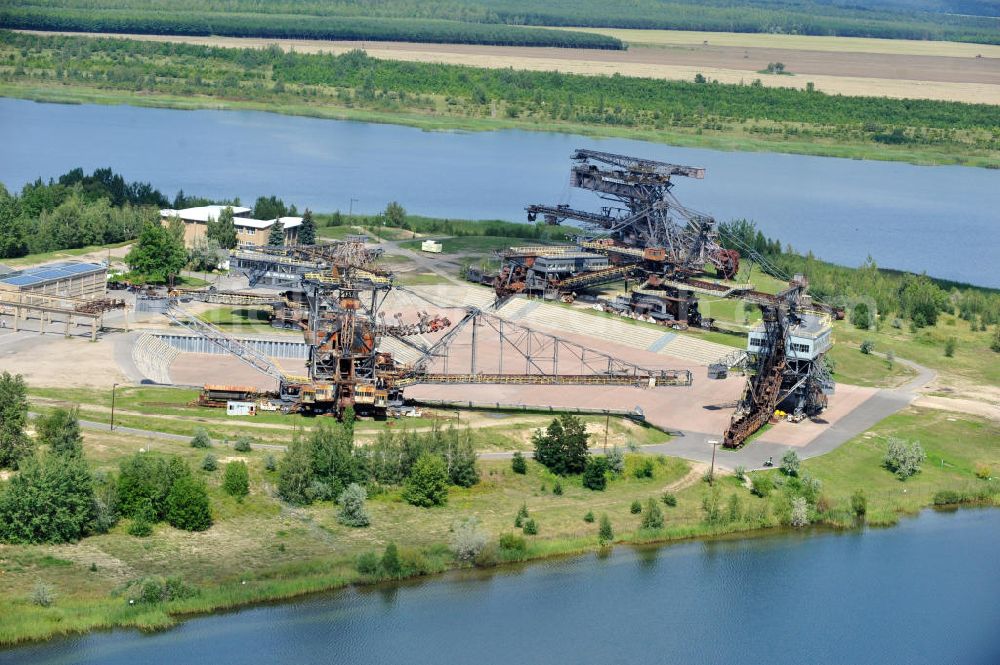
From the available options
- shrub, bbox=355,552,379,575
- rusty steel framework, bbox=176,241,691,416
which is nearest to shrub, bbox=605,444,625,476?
rusty steel framework, bbox=176,241,691,416

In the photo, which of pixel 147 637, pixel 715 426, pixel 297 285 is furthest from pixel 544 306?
→ pixel 147 637

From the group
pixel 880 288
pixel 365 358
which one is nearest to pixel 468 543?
pixel 365 358

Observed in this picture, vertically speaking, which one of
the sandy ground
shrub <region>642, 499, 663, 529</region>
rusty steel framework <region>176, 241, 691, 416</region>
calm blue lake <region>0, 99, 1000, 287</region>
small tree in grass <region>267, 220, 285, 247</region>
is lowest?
shrub <region>642, 499, 663, 529</region>

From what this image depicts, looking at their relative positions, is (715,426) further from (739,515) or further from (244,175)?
(244,175)

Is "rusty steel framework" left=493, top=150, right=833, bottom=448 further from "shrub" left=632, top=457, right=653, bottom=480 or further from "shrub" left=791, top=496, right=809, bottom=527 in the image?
"shrub" left=791, top=496, right=809, bottom=527

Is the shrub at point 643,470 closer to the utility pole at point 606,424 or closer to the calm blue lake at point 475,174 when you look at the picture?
the utility pole at point 606,424

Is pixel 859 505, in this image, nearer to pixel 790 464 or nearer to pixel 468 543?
pixel 790 464
